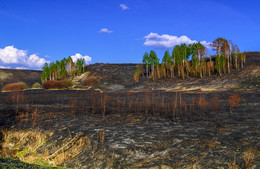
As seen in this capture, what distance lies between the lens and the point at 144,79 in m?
52.5

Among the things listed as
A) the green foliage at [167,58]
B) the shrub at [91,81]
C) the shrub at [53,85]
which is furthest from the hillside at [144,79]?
the shrub at [53,85]

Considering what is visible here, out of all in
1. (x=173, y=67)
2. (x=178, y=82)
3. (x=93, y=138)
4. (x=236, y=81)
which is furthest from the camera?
(x=173, y=67)

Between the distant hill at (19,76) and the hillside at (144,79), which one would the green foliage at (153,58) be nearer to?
the hillside at (144,79)

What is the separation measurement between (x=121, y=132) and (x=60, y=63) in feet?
181

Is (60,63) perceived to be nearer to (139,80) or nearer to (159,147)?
(139,80)

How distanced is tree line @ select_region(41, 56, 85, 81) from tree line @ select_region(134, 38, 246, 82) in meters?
19.5

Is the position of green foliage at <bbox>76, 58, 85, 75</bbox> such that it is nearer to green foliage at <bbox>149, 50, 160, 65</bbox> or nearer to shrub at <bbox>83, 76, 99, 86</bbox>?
shrub at <bbox>83, 76, 99, 86</bbox>

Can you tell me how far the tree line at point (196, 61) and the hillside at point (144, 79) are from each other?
1.92m

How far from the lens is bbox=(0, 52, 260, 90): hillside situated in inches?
1448

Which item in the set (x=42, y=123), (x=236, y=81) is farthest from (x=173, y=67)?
(x=42, y=123)

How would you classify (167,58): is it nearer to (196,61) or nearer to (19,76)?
(196,61)

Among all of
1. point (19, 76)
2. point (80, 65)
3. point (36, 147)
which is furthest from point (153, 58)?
point (19, 76)

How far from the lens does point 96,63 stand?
6912 cm

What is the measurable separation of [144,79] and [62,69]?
78.5 ft
